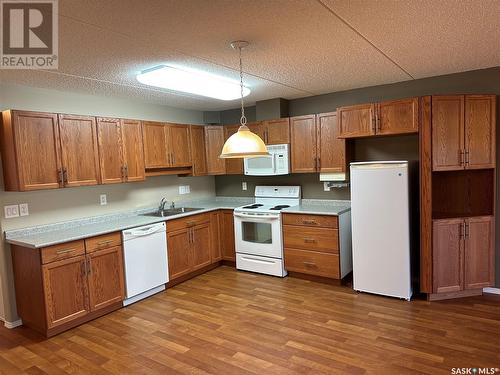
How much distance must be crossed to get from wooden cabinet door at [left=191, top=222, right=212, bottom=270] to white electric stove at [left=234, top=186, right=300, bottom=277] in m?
0.40

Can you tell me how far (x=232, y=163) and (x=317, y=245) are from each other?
1886mm

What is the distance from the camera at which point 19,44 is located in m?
2.30

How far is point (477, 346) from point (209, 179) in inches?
168

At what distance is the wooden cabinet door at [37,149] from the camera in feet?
10.2

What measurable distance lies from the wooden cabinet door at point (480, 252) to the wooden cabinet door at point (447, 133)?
64 cm

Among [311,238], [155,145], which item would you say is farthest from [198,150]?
[311,238]

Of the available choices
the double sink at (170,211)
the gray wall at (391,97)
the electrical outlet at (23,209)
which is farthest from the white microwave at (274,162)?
the electrical outlet at (23,209)

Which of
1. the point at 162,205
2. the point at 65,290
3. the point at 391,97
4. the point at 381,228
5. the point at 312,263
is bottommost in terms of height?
the point at 312,263

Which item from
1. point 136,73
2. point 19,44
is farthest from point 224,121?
point 19,44

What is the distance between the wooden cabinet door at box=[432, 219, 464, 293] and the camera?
348cm

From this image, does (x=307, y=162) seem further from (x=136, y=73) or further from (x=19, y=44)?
(x=19, y=44)

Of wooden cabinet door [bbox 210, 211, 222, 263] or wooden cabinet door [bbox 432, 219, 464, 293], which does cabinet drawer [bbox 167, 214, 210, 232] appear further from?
wooden cabinet door [bbox 432, 219, 464, 293]

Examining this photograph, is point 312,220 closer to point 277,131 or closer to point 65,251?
point 277,131

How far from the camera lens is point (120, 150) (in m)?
3.97
